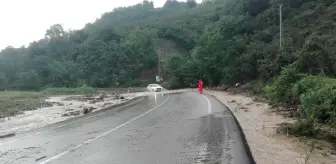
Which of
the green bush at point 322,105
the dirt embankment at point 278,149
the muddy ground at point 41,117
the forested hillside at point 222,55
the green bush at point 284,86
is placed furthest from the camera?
the forested hillside at point 222,55

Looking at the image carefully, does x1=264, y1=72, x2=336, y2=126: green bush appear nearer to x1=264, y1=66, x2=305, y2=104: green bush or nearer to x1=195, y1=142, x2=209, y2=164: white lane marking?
x1=264, y1=66, x2=305, y2=104: green bush

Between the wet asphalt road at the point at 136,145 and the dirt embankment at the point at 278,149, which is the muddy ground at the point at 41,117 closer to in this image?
the wet asphalt road at the point at 136,145

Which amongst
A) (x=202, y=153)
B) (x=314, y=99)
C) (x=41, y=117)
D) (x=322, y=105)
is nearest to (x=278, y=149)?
(x=202, y=153)

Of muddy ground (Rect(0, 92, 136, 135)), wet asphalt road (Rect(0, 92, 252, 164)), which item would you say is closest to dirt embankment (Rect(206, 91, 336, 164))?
wet asphalt road (Rect(0, 92, 252, 164))

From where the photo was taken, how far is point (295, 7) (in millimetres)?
56000

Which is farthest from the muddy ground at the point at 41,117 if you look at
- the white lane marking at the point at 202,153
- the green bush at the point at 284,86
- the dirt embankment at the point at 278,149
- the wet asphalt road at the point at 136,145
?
the green bush at the point at 284,86

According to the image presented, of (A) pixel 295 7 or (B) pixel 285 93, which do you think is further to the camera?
(A) pixel 295 7

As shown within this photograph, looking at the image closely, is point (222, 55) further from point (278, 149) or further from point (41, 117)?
point (278, 149)

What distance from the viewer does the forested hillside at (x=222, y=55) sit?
21.6 metres

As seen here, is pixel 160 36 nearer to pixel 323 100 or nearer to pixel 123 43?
pixel 123 43

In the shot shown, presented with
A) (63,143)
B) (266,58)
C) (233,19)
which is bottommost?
(63,143)

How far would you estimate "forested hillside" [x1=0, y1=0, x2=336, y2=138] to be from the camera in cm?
2164

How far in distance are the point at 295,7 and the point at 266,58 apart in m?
19.5

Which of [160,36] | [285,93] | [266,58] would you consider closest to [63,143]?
[285,93]
